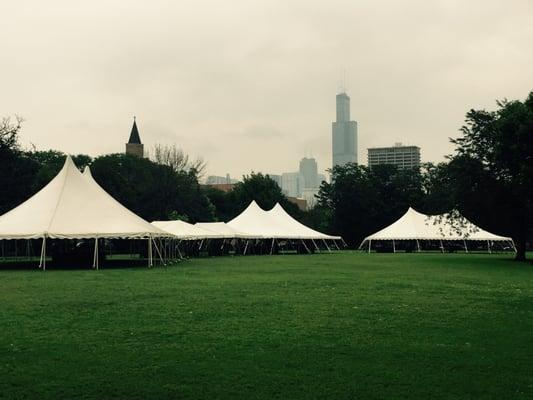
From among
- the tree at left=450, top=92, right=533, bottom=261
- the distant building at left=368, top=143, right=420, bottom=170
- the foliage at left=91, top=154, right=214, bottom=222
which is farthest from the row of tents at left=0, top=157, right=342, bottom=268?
the distant building at left=368, top=143, right=420, bottom=170

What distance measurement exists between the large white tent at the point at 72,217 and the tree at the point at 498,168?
16165 millimetres

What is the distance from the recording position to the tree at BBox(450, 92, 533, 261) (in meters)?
28.9

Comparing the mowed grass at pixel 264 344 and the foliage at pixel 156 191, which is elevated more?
the foliage at pixel 156 191

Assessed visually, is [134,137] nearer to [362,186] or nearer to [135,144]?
[135,144]

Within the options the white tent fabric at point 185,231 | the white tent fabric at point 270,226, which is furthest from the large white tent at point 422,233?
the white tent fabric at point 185,231

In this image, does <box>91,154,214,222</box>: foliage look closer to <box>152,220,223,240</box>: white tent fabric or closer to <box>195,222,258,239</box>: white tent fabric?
<box>195,222,258,239</box>: white tent fabric

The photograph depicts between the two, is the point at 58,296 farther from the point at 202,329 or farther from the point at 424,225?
the point at 424,225

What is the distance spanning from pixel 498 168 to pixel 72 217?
2051 centimetres

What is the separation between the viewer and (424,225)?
49938 mm

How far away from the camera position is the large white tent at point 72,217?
81.1ft

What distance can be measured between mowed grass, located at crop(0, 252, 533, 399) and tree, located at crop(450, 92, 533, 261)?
1539 cm

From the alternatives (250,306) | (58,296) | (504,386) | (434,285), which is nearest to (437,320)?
(250,306)

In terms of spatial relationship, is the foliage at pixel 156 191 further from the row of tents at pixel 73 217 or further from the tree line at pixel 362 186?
the row of tents at pixel 73 217

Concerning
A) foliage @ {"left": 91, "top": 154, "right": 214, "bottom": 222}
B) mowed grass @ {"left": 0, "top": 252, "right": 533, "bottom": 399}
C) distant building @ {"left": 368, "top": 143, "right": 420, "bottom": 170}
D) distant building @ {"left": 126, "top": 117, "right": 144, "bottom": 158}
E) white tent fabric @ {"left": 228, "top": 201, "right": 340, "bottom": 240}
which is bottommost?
mowed grass @ {"left": 0, "top": 252, "right": 533, "bottom": 399}
